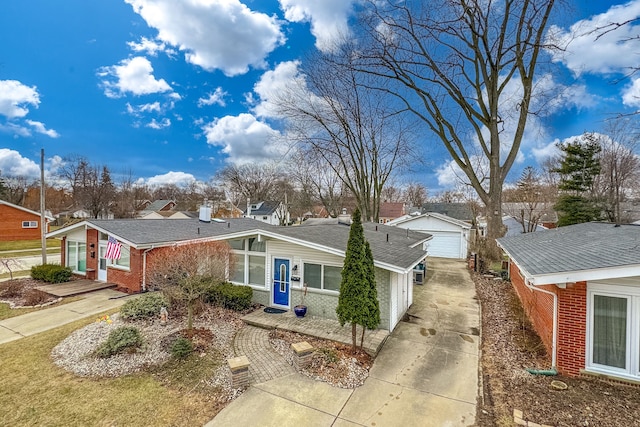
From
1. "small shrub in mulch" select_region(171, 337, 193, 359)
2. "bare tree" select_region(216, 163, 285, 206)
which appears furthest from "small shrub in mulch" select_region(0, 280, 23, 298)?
"bare tree" select_region(216, 163, 285, 206)

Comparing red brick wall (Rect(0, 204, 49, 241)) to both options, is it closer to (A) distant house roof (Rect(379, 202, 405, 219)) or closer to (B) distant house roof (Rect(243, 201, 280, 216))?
(B) distant house roof (Rect(243, 201, 280, 216))

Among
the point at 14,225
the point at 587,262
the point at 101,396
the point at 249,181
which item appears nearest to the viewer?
the point at 101,396

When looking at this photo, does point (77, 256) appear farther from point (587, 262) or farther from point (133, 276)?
point (587, 262)

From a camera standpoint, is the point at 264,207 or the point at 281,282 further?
the point at 264,207

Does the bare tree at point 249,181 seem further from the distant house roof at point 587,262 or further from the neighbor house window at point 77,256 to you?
the distant house roof at point 587,262

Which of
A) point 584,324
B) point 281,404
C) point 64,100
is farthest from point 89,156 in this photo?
point 584,324

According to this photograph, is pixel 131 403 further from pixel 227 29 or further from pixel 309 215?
pixel 309 215

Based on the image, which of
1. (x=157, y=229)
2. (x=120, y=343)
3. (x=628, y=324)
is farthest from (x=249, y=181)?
(x=628, y=324)
